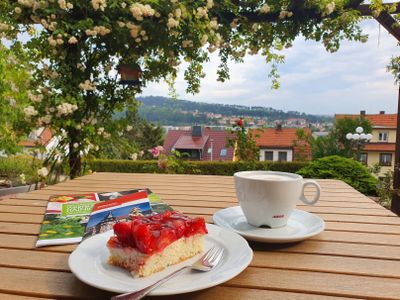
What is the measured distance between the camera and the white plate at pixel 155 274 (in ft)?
1.42

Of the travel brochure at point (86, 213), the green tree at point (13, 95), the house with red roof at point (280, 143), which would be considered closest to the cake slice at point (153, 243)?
the travel brochure at point (86, 213)

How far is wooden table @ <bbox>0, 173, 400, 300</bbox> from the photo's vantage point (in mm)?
469

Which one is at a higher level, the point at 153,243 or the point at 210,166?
the point at 153,243

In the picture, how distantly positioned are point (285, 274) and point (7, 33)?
105 inches

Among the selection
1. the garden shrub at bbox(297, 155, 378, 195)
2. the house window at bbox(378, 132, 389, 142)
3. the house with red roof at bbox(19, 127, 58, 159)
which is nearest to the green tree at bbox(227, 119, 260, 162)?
the garden shrub at bbox(297, 155, 378, 195)

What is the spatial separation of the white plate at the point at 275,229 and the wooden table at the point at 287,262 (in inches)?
0.9

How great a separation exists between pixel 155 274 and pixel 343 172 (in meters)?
3.37

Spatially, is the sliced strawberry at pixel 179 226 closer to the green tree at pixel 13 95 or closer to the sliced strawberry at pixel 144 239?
the sliced strawberry at pixel 144 239

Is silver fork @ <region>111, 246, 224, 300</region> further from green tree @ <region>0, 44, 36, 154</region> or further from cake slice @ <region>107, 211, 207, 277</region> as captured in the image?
green tree @ <region>0, 44, 36, 154</region>

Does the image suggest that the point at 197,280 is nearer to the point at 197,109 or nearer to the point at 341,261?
Result: the point at 341,261

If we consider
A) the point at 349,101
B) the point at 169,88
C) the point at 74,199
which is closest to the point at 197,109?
the point at 169,88

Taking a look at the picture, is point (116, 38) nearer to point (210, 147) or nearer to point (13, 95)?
point (13, 95)

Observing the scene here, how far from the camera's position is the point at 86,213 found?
0.85 meters

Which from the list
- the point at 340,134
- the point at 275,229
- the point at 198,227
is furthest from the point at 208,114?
the point at 340,134
